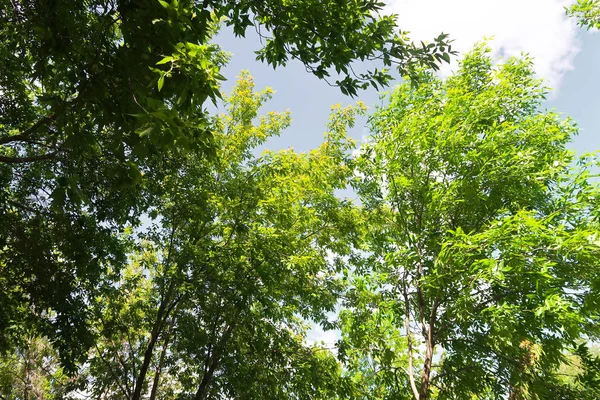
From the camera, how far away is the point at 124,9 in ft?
8.36

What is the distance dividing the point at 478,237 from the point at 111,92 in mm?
4902

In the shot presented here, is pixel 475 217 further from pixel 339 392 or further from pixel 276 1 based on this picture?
pixel 276 1

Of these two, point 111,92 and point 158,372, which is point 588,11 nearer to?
point 111,92

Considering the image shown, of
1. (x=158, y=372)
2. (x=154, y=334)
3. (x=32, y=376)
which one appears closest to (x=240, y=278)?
(x=154, y=334)

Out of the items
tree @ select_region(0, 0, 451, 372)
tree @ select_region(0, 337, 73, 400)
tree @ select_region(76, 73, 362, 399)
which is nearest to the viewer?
tree @ select_region(0, 0, 451, 372)

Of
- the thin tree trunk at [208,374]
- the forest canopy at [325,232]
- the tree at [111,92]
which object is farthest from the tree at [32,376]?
the tree at [111,92]

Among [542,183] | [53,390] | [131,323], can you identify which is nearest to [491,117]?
[542,183]

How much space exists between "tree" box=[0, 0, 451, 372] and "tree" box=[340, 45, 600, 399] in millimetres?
3399

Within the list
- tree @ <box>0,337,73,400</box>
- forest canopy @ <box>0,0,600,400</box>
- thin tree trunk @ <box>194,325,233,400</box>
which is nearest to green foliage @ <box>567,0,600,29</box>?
forest canopy @ <box>0,0,600,400</box>

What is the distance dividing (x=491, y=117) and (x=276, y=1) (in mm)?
5360

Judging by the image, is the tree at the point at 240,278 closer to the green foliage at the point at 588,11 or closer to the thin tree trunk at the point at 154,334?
the thin tree trunk at the point at 154,334

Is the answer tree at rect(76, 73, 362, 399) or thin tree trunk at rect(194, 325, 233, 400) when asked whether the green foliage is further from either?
thin tree trunk at rect(194, 325, 233, 400)

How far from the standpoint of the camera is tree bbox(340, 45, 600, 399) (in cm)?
502

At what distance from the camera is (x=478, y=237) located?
4957 mm
